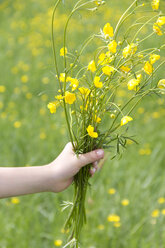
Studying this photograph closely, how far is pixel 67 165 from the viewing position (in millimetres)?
1031

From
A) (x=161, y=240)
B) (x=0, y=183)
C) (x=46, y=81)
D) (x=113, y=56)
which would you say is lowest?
(x=161, y=240)

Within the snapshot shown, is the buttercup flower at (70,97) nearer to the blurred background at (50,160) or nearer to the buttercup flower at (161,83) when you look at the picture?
the blurred background at (50,160)

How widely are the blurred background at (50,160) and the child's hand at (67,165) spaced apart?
0.11m

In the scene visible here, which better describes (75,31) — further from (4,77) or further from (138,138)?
(138,138)

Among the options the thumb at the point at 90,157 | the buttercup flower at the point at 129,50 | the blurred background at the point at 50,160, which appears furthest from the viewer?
the blurred background at the point at 50,160

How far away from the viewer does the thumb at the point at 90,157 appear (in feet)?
3.24

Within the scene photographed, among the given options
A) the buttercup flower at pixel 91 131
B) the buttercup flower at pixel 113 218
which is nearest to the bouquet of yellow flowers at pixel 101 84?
the buttercup flower at pixel 91 131

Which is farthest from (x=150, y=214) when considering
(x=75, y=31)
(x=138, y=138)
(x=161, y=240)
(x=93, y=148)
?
(x=75, y=31)

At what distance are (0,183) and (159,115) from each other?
177cm

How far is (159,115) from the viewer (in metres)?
2.63

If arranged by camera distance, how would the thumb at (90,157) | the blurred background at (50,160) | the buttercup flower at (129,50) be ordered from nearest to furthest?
1. the buttercup flower at (129,50)
2. the thumb at (90,157)
3. the blurred background at (50,160)

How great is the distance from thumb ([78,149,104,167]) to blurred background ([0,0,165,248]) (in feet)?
0.38

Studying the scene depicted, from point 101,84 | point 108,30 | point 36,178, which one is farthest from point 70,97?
point 36,178

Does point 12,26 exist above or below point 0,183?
below
